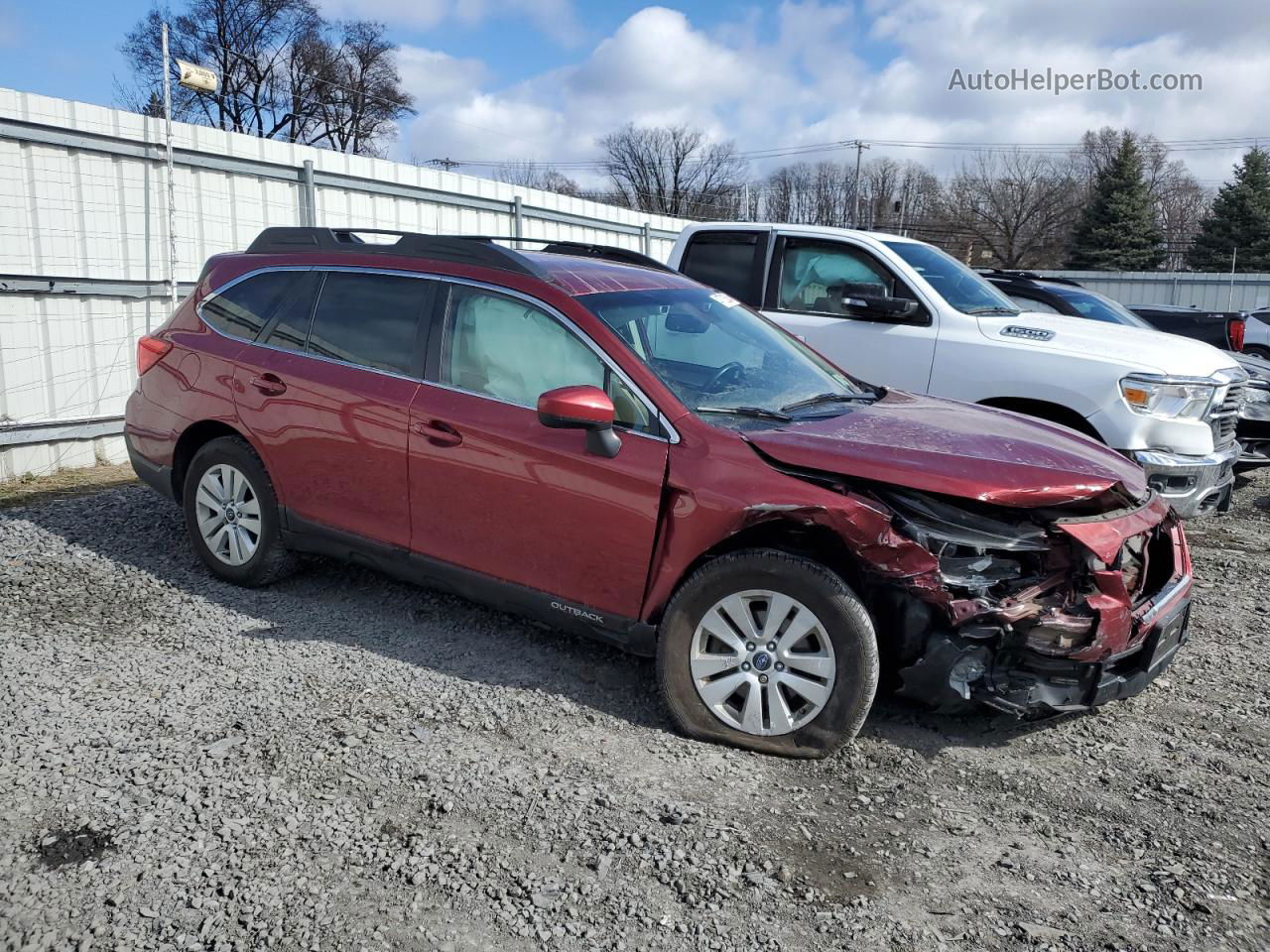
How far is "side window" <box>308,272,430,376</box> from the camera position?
4.59 metres

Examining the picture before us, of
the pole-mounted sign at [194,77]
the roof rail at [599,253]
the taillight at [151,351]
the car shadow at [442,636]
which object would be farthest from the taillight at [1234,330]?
the taillight at [151,351]

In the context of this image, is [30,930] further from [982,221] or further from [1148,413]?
[982,221]

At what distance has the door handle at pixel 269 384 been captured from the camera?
4898mm

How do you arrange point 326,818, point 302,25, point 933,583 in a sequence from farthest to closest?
point 302,25, point 933,583, point 326,818

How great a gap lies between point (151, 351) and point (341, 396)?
1.62 meters

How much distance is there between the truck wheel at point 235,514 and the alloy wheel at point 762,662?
2552mm

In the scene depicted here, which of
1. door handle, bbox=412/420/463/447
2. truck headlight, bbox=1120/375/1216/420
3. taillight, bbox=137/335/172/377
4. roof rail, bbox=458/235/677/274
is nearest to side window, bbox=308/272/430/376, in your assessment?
door handle, bbox=412/420/463/447

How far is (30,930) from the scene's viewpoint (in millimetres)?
2559

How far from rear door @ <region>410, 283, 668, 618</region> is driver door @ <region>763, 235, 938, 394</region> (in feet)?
9.81

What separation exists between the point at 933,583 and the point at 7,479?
777 centimetres

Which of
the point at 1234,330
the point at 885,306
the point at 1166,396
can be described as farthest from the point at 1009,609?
the point at 1234,330

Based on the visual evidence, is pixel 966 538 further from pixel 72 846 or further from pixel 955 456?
pixel 72 846

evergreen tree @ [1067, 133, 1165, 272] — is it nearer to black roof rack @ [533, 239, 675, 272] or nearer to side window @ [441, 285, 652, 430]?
black roof rack @ [533, 239, 675, 272]

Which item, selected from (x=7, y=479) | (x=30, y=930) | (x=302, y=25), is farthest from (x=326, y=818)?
(x=302, y=25)
